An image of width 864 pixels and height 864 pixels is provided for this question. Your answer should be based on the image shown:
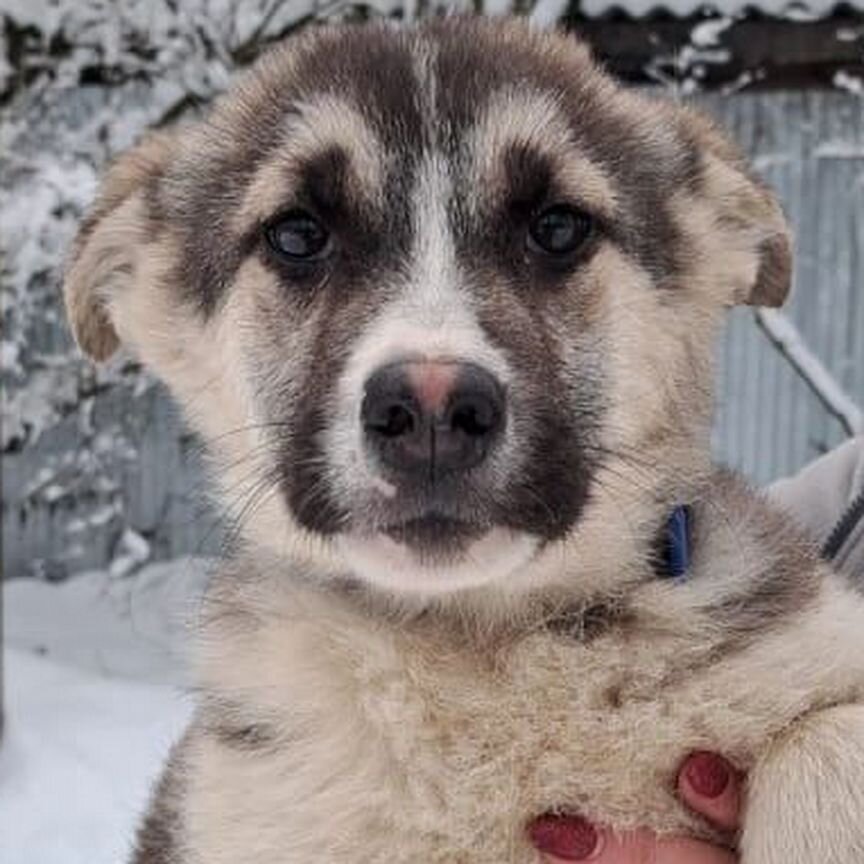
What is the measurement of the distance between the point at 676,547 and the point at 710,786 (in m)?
0.52

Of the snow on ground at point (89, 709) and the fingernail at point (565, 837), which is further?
the snow on ground at point (89, 709)

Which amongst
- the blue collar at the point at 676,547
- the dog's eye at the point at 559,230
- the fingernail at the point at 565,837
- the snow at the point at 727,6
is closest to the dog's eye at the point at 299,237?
the dog's eye at the point at 559,230

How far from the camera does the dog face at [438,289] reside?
257 centimetres

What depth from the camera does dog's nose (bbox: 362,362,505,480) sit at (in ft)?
7.97

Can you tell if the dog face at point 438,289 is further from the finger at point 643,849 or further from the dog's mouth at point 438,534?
the finger at point 643,849

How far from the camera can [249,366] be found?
306cm

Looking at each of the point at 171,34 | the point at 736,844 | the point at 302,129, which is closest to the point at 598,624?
the point at 736,844

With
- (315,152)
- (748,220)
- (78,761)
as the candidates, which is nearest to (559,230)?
(315,152)

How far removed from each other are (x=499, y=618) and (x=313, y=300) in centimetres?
61

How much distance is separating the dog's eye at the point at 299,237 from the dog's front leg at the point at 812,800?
1.09m

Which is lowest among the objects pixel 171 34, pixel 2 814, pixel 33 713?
pixel 33 713

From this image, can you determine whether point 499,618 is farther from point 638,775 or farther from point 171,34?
point 171,34

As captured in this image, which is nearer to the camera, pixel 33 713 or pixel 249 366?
pixel 249 366

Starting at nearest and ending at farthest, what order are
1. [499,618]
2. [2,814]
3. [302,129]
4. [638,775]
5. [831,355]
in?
1. [638,775]
2. [499,618]
3. [302,129]
4. [2,814]
5. [831,355]
